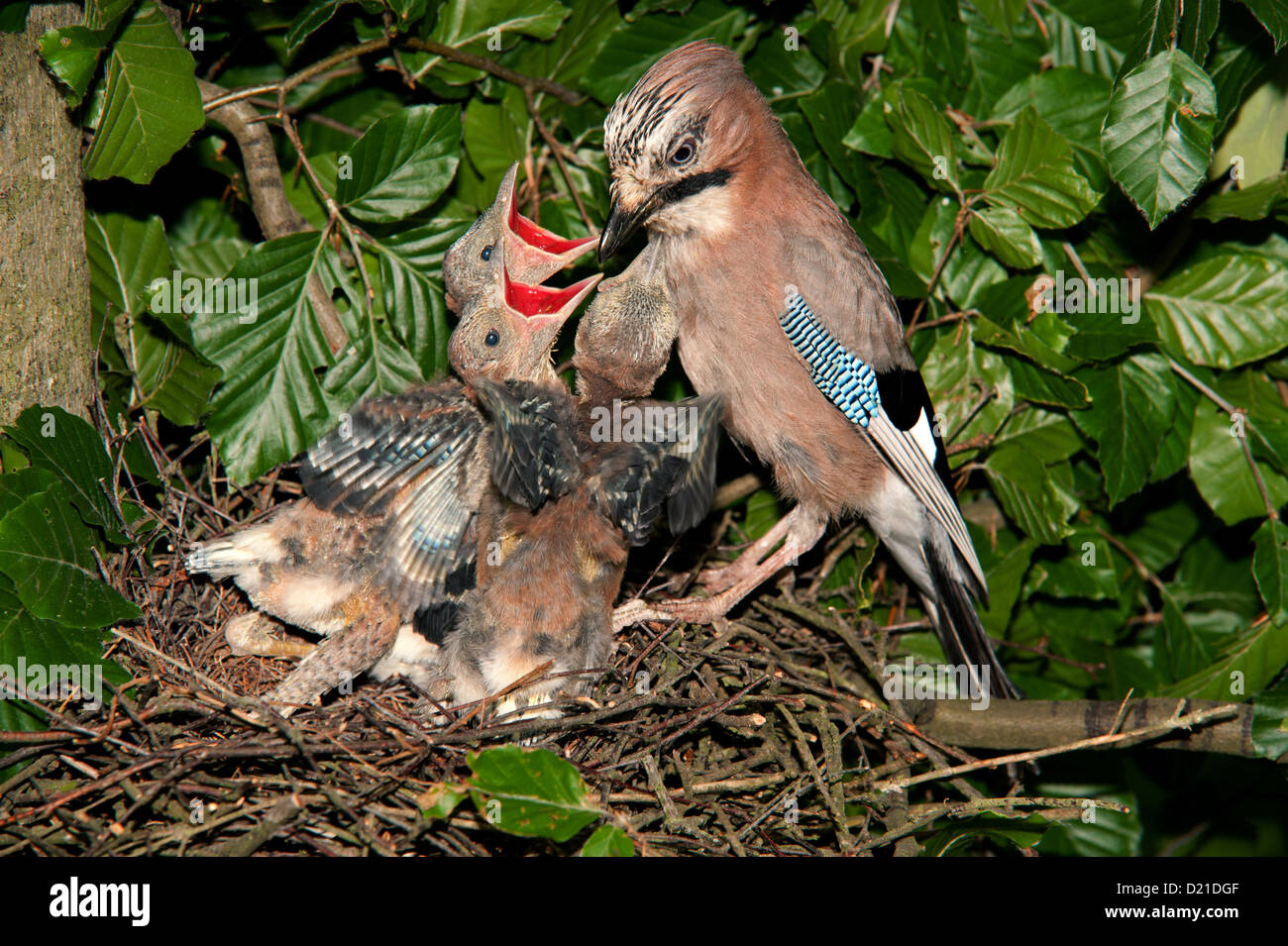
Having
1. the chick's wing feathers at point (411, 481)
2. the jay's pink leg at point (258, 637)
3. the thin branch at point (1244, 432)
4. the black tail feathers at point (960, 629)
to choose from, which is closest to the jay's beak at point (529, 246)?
the chick's wing feathers at point (411, 481)

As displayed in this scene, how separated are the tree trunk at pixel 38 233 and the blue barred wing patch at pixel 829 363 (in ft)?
7.18

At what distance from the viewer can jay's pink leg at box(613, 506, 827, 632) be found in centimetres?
337

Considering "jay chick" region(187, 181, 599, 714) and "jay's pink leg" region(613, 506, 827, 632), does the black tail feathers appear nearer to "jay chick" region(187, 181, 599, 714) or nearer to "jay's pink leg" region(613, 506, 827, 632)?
"jay's pink leg" region(613, 506, 827, 632)

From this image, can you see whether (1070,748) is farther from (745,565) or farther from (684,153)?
(684,153)

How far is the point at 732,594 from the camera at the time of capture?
3.52 m

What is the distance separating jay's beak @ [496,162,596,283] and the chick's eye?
0.37m

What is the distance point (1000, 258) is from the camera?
11.1 feet

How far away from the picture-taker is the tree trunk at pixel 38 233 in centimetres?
284

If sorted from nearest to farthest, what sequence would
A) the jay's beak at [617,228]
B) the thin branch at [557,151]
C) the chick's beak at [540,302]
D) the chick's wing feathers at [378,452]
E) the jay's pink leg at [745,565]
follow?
the chick's wing feathers at [378,452]
the jay's beak at [617,228]
the chick's beak at [540,302]
the thin branch at [557,151]
the jay's pink leg at [745,565]

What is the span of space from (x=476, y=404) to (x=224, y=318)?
84 cm

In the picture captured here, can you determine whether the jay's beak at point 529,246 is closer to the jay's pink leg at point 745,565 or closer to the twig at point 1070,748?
the jay's pink leg at point 745,565

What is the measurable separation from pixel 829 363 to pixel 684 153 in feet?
2.74

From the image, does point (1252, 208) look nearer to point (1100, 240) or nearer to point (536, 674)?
point (1100, 240)

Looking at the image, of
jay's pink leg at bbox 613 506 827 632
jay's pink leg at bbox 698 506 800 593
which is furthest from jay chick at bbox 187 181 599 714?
jay's pink leg at bbox 698 506 800 593
